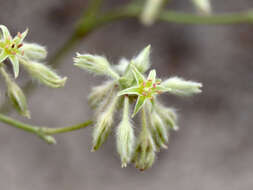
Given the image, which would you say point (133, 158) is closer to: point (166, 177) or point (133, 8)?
point (133, 8)

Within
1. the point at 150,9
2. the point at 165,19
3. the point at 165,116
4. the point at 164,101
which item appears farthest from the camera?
the point at 164,101

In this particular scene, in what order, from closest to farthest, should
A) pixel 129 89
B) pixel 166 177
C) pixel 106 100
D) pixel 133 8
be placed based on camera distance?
pixel 129 89
pixel 106 100
pixel 133 8
pixel 166 177

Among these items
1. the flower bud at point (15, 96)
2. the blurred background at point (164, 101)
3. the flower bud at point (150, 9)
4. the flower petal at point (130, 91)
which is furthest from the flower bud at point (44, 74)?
the blurred background at point (164, 101)

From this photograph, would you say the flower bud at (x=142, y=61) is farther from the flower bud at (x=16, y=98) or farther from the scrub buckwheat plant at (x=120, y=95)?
the flower bud at (x=16, y=98)

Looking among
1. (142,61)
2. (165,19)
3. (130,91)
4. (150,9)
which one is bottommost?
(130,91)

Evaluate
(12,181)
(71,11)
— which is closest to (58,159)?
(12,181)

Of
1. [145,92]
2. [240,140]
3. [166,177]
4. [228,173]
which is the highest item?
[240,140]

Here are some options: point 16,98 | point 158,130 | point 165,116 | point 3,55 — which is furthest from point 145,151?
point 3,55

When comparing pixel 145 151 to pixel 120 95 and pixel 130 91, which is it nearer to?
pixel 120 95
